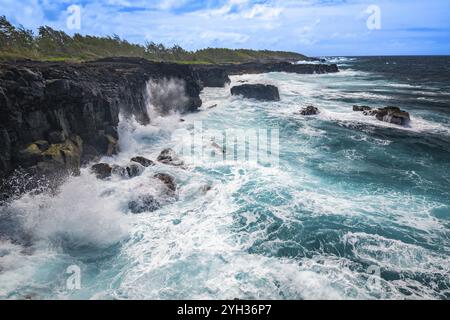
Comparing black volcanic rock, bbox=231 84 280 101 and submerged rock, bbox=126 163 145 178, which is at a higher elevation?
black volcanic rock, bbox=231 84 280 101

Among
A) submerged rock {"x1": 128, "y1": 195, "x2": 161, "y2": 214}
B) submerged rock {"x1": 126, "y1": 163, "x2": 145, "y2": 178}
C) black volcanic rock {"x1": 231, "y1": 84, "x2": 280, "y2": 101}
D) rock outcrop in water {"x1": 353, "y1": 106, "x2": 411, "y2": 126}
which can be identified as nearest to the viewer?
submerged rock {"x1": 128, "y1": 195, "x2": 161, "y2": 214}

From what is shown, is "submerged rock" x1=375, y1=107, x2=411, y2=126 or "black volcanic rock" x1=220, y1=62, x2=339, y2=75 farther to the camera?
"black volcanic rock" x1=220, y1=62, x2=339, y2=75

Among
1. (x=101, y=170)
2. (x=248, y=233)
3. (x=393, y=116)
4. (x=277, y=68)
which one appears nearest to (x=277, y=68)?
(x=277, y=68)

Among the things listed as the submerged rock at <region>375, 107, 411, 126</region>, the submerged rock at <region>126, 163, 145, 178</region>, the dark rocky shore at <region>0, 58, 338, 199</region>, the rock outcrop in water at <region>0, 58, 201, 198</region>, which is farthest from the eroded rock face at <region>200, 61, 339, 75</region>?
the submerged rock at <region>126, 163, 145, 178</region>

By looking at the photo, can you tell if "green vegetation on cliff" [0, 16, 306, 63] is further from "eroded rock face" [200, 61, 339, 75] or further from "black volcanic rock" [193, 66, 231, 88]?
"black volcanic rock" [193, 66, 231, 88]

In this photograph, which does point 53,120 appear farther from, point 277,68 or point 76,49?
point 277,68

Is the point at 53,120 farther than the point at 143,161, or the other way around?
the point at 143,161

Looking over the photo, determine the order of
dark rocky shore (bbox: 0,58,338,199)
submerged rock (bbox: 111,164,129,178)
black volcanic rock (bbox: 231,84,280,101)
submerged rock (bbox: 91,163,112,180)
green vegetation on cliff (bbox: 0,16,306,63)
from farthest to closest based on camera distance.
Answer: green vegetation on cliff (bbox: 0,16,306,63), black volcanic rock (bbox: 231,84,280,101), submerged rock (bbox: 111,164,129,178), submerged rock (bbox: 91,163,112,180), dark rocky shore (bbox: 0,58,338,199)

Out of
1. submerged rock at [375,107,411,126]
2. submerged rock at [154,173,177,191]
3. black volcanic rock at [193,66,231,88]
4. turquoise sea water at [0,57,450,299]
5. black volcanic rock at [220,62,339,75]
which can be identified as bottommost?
turquoise sea water at [0,57,450,299]
